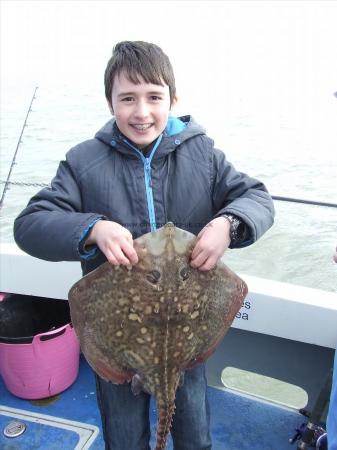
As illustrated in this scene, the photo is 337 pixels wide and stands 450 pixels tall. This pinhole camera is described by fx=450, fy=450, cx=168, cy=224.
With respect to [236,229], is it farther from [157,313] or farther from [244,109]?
[244,109]

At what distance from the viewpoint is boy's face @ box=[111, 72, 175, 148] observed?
6.64 feet

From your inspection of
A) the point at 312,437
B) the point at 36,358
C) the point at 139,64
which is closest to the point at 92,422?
the point at 36,358

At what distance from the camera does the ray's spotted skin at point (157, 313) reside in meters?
1.69

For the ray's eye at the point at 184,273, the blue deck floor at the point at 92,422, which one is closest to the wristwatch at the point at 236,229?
the ray's eye at the point at 184,273

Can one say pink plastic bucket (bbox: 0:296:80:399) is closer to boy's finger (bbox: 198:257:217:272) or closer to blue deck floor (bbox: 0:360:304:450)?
blue deck floor (bbox: 0:360:304:450)

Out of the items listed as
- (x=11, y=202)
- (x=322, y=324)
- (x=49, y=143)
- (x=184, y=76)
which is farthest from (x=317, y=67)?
(x=322, y=324)

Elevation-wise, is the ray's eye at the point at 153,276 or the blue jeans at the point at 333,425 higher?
the ray's eye at the point at 153,276

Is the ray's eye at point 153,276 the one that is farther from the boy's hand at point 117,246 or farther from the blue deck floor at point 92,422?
the blue deck floor at point 92,422

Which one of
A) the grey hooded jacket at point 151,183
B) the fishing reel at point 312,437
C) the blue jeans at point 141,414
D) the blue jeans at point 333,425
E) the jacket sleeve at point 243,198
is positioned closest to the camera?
the blue jeans at point 333,425

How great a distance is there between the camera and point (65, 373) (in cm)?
359

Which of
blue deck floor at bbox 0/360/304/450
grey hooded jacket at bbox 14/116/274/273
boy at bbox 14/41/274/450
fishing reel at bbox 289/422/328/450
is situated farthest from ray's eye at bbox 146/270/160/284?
blue deck floor at bbox 0/360/304/450

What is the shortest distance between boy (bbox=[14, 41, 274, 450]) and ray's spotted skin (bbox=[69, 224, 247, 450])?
0.19 metres

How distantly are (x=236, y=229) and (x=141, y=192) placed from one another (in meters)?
0.52

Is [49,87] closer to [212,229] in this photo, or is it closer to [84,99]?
[84,99]
